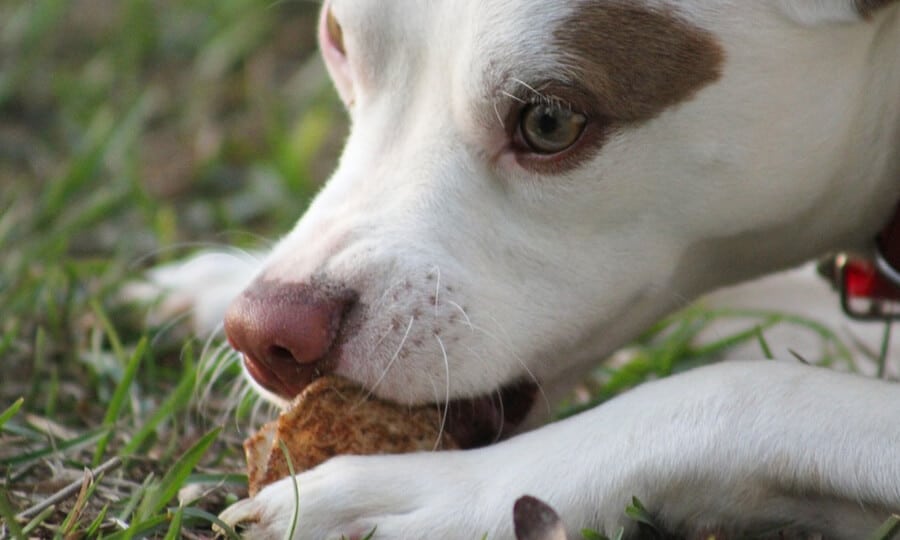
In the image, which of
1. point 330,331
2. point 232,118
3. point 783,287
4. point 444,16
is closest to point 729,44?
point 444,16

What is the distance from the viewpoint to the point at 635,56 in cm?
238

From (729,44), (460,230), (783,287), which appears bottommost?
(783,287)

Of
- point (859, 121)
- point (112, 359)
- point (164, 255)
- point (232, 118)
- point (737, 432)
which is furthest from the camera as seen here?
point (232, 118)

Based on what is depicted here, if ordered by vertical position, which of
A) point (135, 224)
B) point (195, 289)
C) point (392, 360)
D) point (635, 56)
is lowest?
point (135, 224)

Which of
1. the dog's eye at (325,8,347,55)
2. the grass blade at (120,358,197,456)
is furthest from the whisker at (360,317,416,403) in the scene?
the dog's eye at (325,8,347,55)

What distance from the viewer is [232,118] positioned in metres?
5.13

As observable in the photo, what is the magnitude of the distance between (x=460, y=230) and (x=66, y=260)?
5.56 feet

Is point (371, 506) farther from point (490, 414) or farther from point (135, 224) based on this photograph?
point (135, 224)

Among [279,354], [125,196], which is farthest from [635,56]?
[125,196]

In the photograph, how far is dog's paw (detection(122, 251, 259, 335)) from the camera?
11.5 ft

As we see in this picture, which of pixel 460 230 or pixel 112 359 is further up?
pixel 460 230

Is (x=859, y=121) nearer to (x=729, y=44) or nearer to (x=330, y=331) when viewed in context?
(x=729, y=44)

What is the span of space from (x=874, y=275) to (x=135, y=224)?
2345 millimetres

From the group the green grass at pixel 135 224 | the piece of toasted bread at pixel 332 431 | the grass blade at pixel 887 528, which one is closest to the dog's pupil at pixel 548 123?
the piece of toasted bread at pixel 332 431
